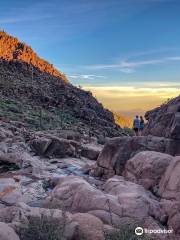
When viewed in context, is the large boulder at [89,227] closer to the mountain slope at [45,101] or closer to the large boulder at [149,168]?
the large boulder at [149,168]

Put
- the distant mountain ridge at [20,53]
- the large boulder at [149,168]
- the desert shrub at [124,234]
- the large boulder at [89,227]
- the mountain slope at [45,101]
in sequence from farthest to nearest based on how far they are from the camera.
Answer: the distant mountain ridge at [20,53]
the mountain slope at [45,101]
the large boulder at [149,168]
the large boulder at [89,227]
the desert shrub at [124,234]

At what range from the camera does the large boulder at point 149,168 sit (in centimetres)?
1220

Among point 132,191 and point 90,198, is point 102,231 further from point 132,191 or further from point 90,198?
point 132,191

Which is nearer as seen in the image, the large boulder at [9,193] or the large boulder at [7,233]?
the large boulder at [7,233]

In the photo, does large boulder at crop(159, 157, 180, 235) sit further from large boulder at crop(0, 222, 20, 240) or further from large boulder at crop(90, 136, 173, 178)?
large boulder at crop(90, 136, 173, 178)

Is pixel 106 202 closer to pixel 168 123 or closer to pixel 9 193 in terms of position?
pixel 9 193

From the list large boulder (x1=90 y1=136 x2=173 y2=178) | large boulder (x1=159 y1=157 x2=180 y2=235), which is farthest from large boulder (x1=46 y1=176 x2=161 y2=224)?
large boulder (x1=90 y1=136 x2=173 y2=178)

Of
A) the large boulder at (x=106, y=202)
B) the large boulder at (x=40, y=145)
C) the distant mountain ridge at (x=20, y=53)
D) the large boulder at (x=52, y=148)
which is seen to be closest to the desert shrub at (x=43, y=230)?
the large boulder at (x=106, y=202)

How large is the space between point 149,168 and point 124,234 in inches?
194

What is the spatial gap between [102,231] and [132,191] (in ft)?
10.1

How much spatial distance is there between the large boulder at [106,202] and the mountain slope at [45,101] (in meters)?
27.0

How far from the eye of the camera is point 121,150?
16328 mm

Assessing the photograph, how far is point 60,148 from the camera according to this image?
72.2ft

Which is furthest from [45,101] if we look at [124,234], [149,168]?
[124,234]
